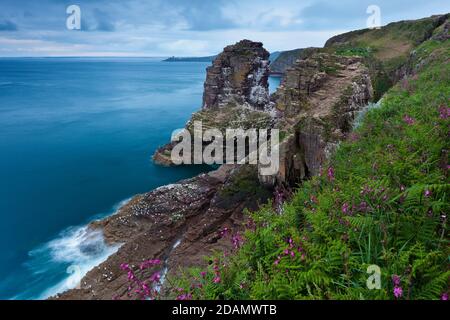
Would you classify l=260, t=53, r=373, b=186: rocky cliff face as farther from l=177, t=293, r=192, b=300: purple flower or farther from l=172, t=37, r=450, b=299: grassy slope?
l=177, t=293, r=192, b=300: purple flower

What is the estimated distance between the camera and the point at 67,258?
2728cm

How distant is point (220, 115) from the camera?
2343 inches

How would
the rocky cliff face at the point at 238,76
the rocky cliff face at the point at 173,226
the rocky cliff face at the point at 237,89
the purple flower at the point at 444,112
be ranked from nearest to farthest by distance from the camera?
the purple flower at the point at 444,112
the rocky cliff face at the point at 173,226
the rocky cliff face at the point at 237,89
the rocky cliff face at the point at 238,76

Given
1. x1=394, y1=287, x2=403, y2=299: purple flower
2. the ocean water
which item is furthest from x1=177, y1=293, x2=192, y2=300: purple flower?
the ocean water

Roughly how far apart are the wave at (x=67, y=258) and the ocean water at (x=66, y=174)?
87 mm

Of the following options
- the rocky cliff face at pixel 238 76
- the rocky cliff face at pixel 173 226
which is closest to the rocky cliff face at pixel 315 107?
the rocky cliff face at pixel 173 226

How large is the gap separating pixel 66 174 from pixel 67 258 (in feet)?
77.4

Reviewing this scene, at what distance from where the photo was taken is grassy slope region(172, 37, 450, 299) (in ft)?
13.3

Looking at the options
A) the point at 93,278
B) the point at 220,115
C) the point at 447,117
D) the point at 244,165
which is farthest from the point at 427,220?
the point at 220,115

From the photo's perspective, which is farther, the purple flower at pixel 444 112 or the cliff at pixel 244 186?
the cliff at pixel 244 186

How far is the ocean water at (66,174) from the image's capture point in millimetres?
26852

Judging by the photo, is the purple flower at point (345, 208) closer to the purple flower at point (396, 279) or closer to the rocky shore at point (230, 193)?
the purple flower at point (396, 279)

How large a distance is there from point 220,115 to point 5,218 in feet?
118

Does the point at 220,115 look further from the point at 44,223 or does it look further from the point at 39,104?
the point at 39,104
